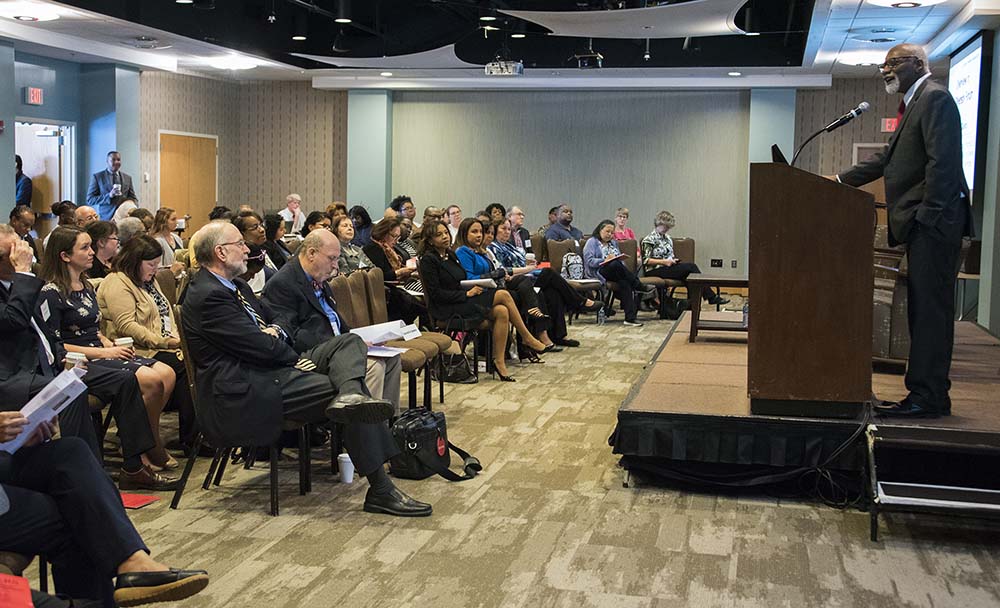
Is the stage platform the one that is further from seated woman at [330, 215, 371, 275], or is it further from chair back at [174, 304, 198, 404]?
seated woman at [330, 215, 371, 275]

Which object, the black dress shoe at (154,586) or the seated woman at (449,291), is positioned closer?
the black dress shoe at (154,586)

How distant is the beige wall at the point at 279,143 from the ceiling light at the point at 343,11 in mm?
5735

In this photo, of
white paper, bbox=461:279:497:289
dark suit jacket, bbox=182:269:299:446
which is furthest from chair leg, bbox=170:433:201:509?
white paper, bbox=461:279:497:289

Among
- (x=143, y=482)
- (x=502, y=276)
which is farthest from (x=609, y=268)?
(x=143, y=482)

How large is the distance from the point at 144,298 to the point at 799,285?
126 inches

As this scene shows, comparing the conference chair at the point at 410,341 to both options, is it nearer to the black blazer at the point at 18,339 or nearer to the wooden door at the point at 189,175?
the black blazer at the point at 18,339

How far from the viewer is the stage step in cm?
409

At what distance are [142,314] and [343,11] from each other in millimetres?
6948

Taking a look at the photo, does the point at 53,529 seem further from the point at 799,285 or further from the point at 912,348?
the point at 912,348

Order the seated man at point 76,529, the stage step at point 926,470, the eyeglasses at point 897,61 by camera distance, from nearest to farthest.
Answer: the seated man at point 76,529 → the stage step at point 926,470 → the eyeglasses at point 897,61

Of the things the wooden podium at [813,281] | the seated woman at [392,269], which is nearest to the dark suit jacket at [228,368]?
the wooden podium at [813,281]

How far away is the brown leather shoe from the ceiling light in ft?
25.2

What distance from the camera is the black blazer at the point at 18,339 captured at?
375 centimetres

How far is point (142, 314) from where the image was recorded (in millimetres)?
5410
